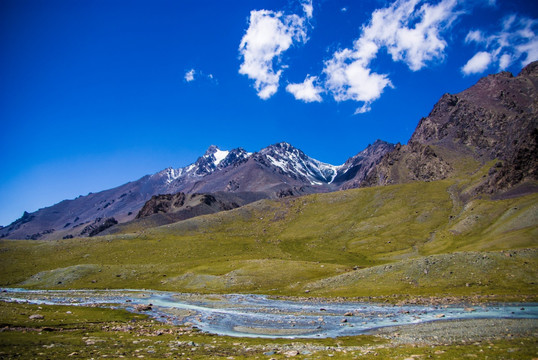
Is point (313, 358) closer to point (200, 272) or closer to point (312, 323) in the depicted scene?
point (312, 323)

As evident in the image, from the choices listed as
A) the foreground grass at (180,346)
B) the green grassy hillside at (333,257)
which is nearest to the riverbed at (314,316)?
the foreground grass at (180,346)

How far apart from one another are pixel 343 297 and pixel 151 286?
218ft

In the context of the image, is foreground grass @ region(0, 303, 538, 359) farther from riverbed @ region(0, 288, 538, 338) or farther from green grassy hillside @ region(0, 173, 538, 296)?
green grassy hillside @ region(0, 173, 538, 296)

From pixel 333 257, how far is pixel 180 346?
126802 millimetres

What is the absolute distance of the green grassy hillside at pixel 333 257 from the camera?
244 feet

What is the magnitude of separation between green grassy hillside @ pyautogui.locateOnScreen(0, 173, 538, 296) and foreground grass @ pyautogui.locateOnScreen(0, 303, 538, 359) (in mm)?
44430

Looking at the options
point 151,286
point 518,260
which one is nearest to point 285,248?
point 151,286

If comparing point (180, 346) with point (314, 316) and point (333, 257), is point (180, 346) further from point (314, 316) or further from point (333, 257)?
point (333, 257)

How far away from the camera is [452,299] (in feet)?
195

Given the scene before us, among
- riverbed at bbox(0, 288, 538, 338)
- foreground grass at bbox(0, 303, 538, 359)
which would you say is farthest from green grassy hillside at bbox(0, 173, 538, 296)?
foreground grass at bbox(0, 303, 538, 359)

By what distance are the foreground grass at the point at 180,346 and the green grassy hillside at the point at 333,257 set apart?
44.4 m

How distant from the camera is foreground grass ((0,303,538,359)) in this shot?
24.2 m

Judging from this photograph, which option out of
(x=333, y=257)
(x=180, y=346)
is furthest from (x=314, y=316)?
(x=333, y=257)

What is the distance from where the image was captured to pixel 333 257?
14862 centimetres
